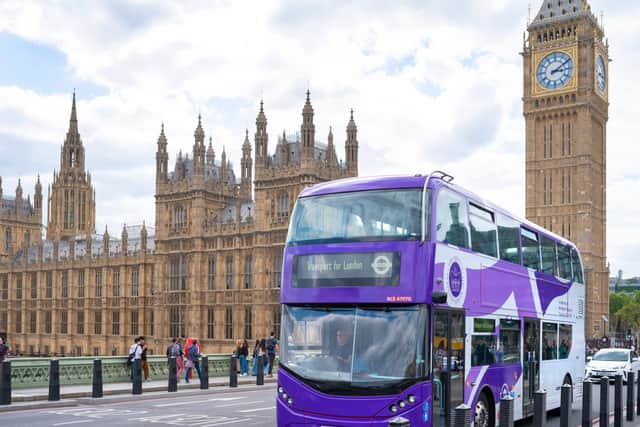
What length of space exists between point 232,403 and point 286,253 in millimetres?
9559

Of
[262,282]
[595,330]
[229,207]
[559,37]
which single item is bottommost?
[595,330]

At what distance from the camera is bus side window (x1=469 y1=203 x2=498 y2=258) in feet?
44.8

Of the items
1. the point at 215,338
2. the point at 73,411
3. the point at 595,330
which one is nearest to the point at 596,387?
the point at 73,411

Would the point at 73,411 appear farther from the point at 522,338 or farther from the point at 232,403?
the point at 522,338

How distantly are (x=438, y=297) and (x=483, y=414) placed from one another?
11.9 feet

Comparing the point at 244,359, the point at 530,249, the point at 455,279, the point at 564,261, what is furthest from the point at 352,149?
the point at 455,279

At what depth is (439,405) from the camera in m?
11.7

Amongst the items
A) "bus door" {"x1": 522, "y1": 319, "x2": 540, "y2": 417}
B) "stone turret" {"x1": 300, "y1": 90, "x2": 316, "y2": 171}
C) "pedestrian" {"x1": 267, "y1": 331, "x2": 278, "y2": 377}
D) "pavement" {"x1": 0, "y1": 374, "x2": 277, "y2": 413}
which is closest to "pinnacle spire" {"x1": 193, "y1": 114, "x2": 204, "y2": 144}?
"stone turret" {"x1": 300, "y1": 90, "x2": 316, "y2": 171}

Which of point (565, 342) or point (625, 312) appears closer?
point (565, 342)

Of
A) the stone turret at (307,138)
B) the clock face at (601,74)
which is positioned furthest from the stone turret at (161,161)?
the clock face at (601,74)

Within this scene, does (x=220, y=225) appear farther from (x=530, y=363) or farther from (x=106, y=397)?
(x=530, y=363)

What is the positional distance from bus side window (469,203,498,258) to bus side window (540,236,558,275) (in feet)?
10.9

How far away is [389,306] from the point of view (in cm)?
1144

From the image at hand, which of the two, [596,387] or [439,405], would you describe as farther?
[596,387]
